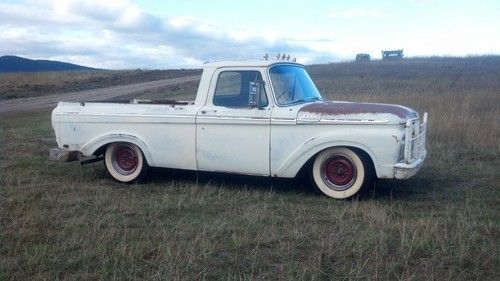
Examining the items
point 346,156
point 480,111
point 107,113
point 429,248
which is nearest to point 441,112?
point 480,111

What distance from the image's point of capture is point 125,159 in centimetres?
862

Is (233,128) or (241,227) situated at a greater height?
(233,128)

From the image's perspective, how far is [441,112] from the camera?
44.5 feet

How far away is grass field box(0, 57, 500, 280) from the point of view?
4.88 metres

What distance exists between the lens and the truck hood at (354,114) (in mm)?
7031

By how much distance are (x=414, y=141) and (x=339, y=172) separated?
0.94 m

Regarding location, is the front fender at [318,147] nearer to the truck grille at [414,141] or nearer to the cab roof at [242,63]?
the truck grille at [414,141]

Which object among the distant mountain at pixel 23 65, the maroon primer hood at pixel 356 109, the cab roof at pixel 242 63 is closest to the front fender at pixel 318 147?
the maroon primer hood at pixel 356 109

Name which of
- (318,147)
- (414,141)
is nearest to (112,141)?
(318,147)

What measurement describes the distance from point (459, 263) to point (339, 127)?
2.58 meters

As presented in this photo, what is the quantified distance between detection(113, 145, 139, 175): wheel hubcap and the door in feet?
3.54

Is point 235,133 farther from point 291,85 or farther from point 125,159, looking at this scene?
point 125,159

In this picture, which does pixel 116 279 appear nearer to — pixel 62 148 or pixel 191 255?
pixel 191 255

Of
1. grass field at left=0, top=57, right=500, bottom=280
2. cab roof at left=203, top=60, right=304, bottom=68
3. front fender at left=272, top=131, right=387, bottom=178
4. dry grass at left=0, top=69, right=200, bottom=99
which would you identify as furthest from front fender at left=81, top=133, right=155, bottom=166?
dry grass at left=0, top=69, right=200, bottom=99
